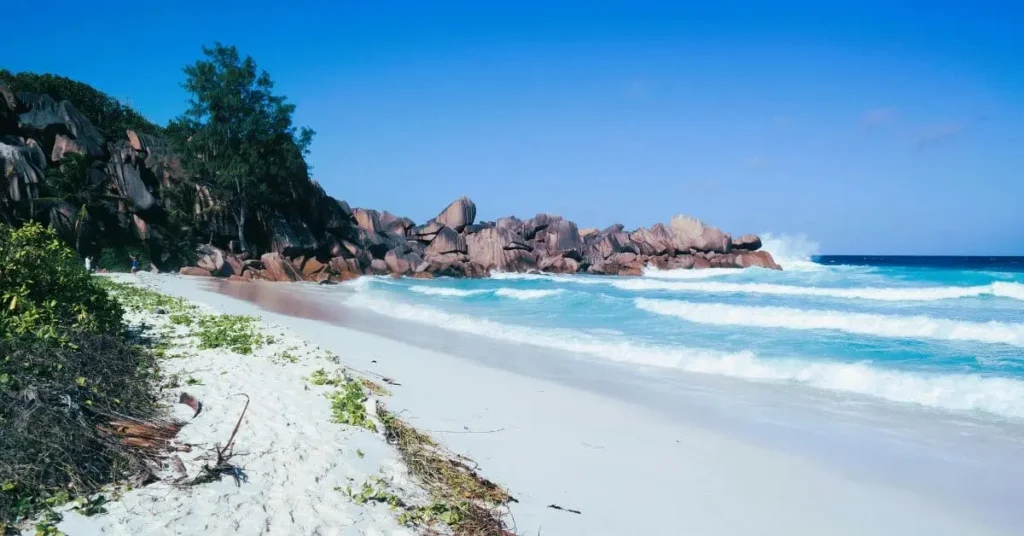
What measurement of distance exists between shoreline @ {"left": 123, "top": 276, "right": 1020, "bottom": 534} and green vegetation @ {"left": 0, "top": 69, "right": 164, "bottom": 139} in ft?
137

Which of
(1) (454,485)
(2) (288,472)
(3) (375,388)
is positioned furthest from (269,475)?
(3) (375,388)

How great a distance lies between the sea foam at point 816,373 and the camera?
898cm

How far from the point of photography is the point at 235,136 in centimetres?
3822

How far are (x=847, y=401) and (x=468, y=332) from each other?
960cm

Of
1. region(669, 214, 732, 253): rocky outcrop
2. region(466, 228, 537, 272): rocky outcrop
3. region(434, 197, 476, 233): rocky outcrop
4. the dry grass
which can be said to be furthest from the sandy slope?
region(669, 214, 732, 253): rocky outcrop

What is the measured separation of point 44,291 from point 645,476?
26.1 feet

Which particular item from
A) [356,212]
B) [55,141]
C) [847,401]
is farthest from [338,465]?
[356,212]

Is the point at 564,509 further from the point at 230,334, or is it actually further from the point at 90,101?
the point at 90,101

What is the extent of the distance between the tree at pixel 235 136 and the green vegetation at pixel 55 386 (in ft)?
103

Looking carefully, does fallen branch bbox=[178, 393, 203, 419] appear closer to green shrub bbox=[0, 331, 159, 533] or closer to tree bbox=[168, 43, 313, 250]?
green shrub bbox=[0, 331, 159, 533]

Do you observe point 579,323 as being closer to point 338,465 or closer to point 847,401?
point 847,401

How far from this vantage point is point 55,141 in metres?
31.9

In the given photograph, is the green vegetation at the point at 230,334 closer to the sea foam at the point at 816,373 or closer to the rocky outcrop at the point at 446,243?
the sea foam at the point at 816,373

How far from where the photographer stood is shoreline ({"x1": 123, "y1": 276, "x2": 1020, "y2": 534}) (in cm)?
460
